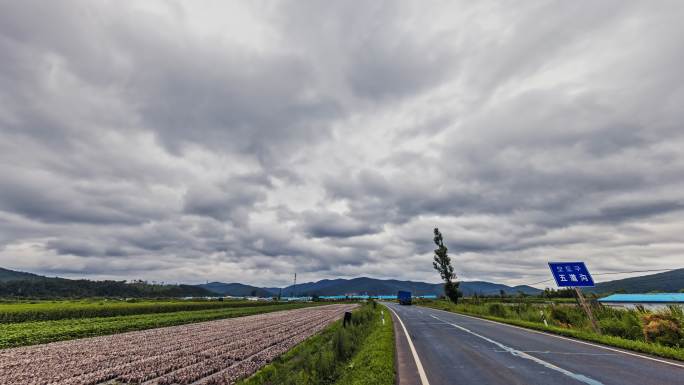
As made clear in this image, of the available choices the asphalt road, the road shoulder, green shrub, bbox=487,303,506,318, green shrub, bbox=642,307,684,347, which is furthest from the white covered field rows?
green shrub, bbox=487,303,506,318

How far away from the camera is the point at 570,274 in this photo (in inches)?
758

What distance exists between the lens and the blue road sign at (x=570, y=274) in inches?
748

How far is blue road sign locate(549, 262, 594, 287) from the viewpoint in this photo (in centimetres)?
1900

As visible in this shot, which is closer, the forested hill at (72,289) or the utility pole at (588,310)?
the utility pole at (588,310)

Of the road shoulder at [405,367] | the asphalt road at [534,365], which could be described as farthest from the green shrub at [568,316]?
the road shoulder at [405,367]

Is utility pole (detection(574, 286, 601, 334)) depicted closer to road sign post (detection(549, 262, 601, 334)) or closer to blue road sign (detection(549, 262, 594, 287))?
road sign post (detection(549, 262, 601, 334))

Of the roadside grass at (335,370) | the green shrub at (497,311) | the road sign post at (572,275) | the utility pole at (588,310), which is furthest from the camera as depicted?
the green shrub at (497,311)

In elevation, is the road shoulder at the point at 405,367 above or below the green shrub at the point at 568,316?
below

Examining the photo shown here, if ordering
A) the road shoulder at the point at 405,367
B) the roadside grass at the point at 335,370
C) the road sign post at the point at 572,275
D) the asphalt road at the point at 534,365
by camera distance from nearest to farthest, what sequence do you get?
the asphalt road at the point at 534,365 → the road shoulder at the point at 405,367 → the roadside grass at the point at 335,370 → the road sign post at the point at 572,275

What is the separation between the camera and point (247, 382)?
979cm

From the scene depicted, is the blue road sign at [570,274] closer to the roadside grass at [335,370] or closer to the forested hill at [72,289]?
the roadside grass at [335,370]

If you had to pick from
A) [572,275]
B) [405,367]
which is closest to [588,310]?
[572,275]

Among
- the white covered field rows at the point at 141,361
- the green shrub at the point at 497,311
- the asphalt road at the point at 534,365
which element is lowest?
the white covered field rows at the point at 141,361

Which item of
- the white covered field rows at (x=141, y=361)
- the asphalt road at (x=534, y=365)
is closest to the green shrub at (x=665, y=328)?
the asphalt road at (x=534, y=365)
